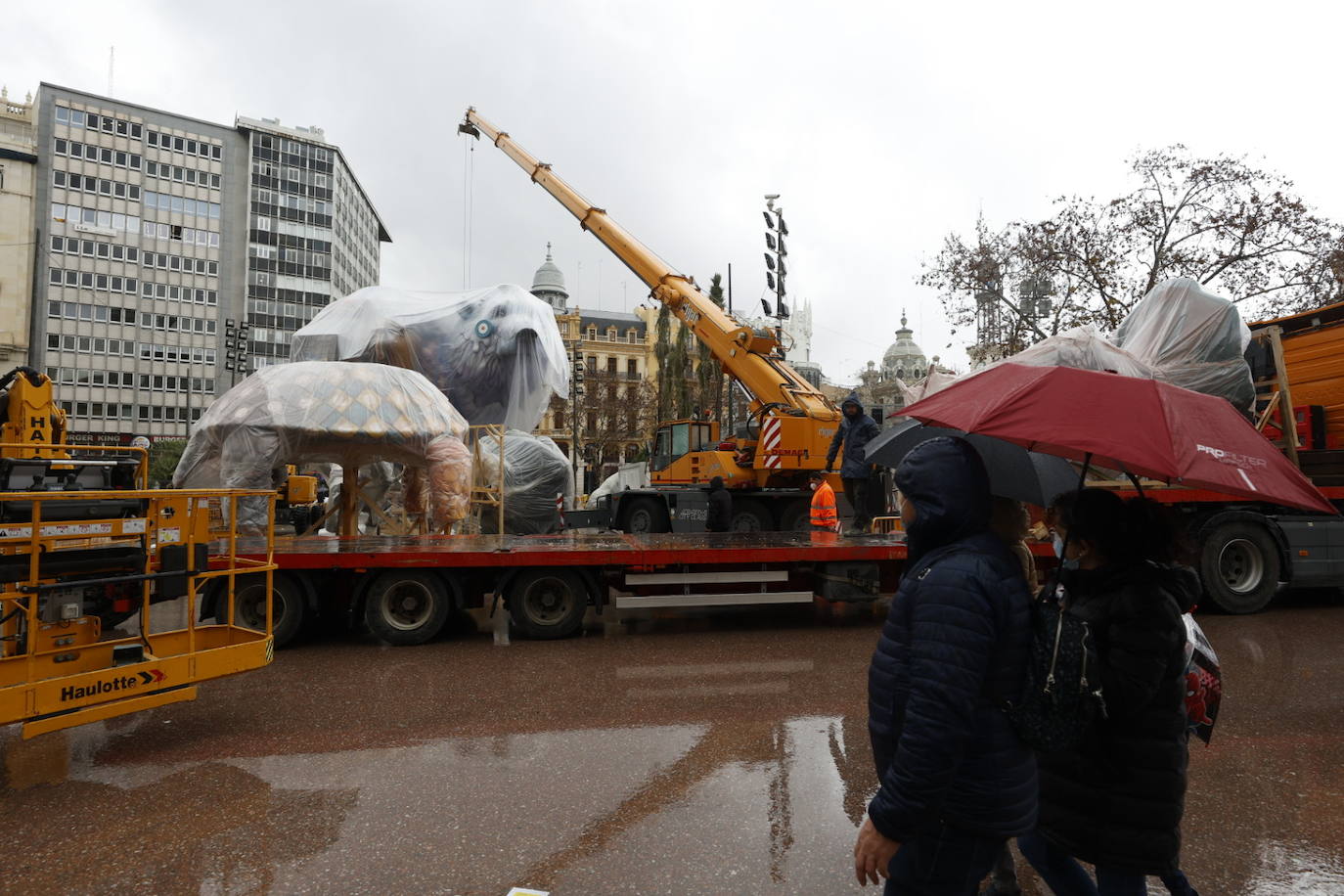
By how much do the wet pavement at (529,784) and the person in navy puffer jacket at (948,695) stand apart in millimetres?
1356

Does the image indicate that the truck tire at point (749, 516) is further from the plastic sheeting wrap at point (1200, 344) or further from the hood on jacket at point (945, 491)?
the hood on jacket at point (945, 491)

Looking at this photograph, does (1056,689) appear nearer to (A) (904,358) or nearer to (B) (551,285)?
(B) (551,285)

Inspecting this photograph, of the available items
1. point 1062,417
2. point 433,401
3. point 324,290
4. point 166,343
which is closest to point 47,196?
point 166,343

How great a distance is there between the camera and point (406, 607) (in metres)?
7.75

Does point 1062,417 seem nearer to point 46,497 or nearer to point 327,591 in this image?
point 46,497

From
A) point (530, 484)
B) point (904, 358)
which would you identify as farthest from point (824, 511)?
point (904, 358)

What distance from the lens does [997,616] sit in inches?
82.3

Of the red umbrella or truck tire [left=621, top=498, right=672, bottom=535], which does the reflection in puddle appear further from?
truck tire [left=621, top=498, right=672, bottom=535]

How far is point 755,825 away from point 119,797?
338 cm

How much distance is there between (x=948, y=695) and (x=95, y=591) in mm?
5317

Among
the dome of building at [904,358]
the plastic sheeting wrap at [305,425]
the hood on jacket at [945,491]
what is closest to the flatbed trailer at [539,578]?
the plastic sheeting wrap at [305,425]

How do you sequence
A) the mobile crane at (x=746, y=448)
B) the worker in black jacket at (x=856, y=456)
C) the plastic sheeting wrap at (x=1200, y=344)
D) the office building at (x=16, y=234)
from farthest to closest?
the office building at (x=16, y=234) → the mobile crane at (x=746, y=448) → the worker in black jacket at (x=856, y=456) → the plastic sheeting wrap at (x=1200, y=344)

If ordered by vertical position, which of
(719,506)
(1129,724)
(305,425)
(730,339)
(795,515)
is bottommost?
(1129,724)

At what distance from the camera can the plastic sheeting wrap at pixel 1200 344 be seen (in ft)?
30.4
